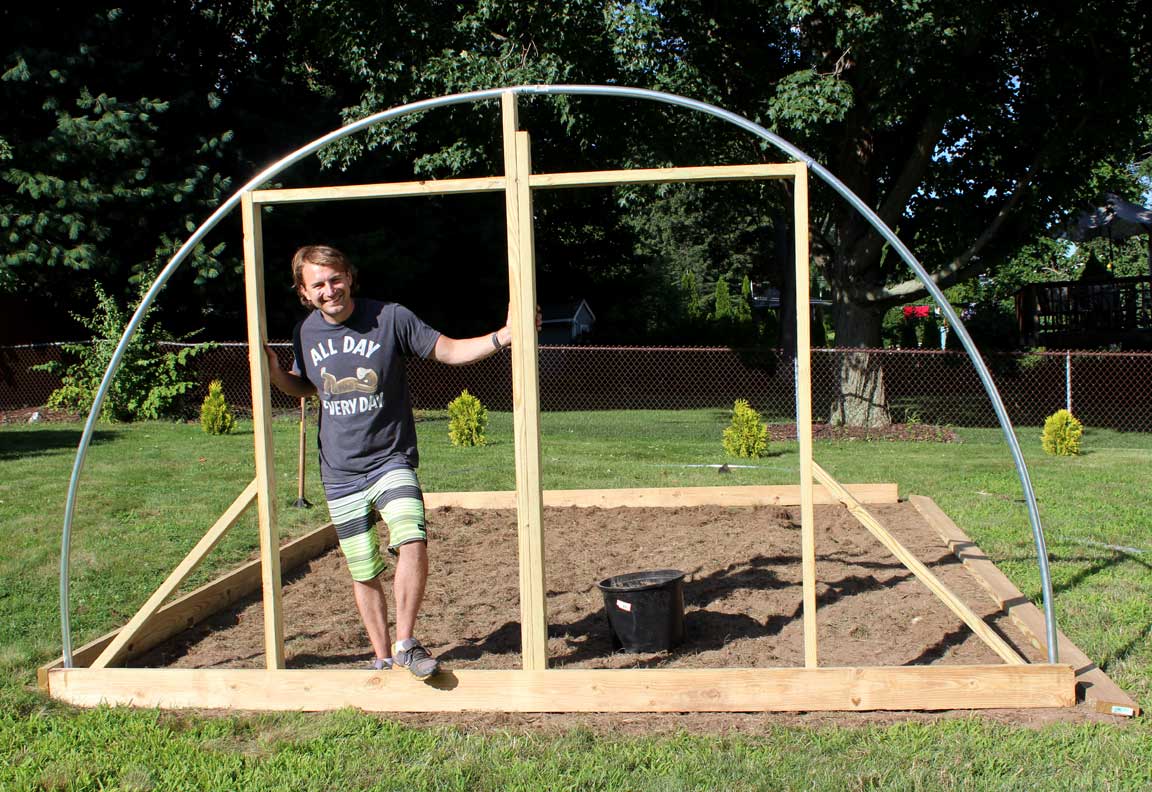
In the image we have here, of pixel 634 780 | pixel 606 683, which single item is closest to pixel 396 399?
pixel 606 683

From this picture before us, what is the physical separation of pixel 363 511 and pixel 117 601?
101 inches

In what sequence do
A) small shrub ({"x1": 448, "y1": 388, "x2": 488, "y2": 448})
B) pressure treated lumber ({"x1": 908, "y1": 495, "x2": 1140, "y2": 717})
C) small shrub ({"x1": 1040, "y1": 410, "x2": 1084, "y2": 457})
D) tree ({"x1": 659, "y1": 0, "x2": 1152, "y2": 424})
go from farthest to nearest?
1. small shrub ({"x1": 448, "y1": 388, "x2": 488, "y2": 448})
2. small shrub ({"x1": 1040, "y1": 410, "x2": 1084, "y2": 457})
3. tree ({"x1": 659, "y1": 0, "x2": 1152, "y2": 424})
4. pressure treated lumber ({"x1": 908, "y1": 495, "x2": 1140, "y2": 717})

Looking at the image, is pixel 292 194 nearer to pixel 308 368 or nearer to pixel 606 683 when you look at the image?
pixel 308 368

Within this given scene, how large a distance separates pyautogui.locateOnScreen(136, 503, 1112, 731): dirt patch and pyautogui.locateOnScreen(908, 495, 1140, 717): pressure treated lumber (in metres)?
0.07

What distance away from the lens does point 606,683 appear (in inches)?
163

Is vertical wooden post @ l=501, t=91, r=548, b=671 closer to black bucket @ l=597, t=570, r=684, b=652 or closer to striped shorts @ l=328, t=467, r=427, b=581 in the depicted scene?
striped shorts @ l=328, t=467, r=427, b=581

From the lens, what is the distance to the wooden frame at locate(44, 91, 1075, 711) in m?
4.06

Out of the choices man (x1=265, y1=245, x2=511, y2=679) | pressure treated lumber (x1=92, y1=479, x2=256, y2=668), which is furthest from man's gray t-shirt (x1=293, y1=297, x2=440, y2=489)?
pressure treated lumber (x1=92, y1=479, x2=256, y2=668)

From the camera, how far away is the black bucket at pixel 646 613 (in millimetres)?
4785

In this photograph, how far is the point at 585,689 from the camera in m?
4.16

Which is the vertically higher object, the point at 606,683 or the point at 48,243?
the point at 48,243

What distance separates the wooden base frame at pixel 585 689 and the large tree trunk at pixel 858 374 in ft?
A: 38.6

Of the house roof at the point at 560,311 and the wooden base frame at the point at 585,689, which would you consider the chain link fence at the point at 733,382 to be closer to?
the house roof at the point at 560,311

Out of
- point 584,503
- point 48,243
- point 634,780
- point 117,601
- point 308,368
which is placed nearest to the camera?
point 634,780
